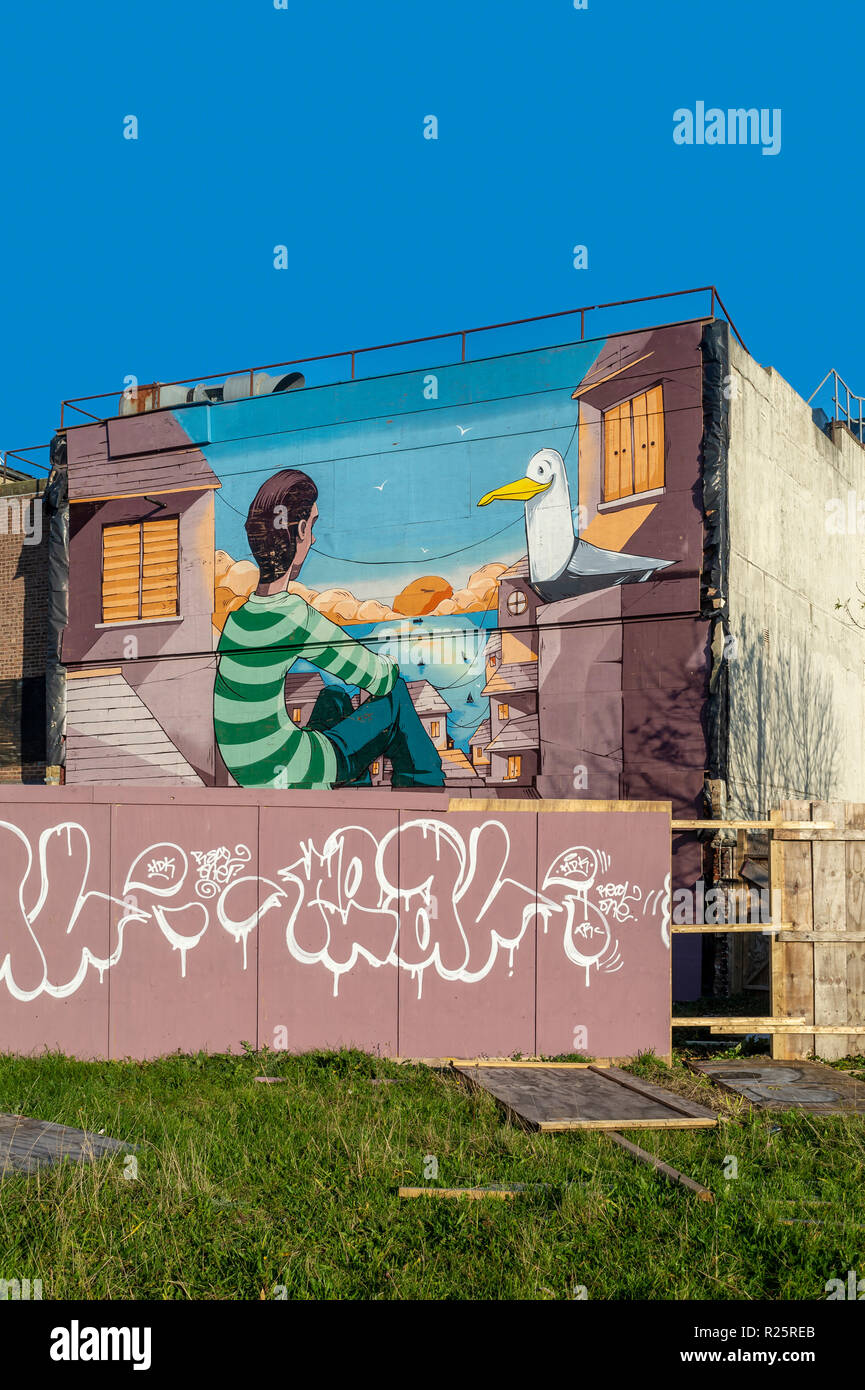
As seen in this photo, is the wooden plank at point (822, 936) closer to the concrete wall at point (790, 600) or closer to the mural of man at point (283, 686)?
the concrete wall at point (790, 600)

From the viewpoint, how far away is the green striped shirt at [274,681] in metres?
19.1

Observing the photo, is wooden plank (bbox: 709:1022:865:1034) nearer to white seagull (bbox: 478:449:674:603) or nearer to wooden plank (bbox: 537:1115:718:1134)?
wooden plank (bbox: 537:1115:718:1134)

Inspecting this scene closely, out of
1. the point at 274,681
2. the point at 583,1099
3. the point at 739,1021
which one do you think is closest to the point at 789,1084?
the point at 739,1021

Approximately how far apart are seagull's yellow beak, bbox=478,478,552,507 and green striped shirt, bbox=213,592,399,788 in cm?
320

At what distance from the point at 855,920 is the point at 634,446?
355 inches

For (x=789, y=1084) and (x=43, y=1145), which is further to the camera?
(x=789, y=1084)

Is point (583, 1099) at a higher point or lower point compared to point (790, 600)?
lower

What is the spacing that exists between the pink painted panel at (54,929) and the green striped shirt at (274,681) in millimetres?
9604

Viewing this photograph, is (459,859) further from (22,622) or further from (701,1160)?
(22,622)

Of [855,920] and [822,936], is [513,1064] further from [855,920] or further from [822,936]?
[855,920]

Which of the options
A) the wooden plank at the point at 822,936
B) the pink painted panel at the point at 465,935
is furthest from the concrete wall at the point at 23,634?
the wooden plank at the point at 822,936

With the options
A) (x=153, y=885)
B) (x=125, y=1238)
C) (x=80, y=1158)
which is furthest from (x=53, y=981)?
(x=125, y=1238)

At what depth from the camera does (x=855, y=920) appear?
10.4 m
